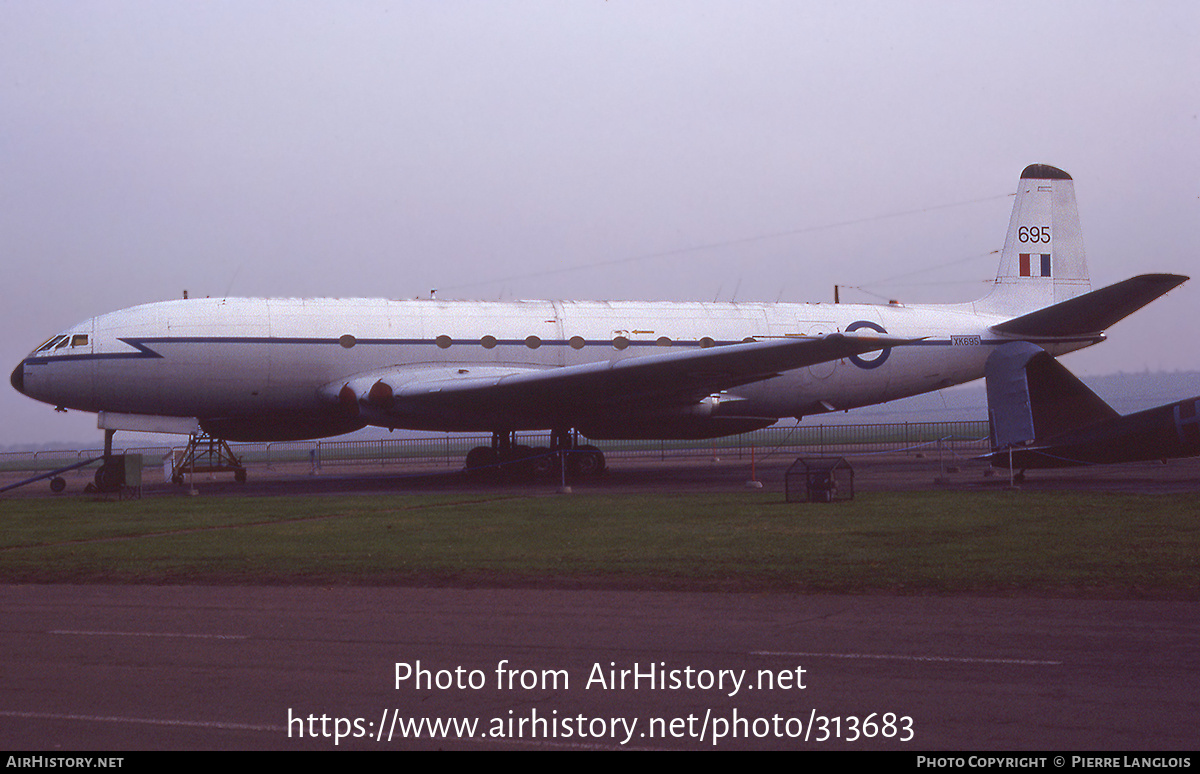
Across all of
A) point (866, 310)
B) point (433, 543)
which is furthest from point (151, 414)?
point (866, 310)

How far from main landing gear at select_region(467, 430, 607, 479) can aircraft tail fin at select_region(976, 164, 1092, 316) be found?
1267cm

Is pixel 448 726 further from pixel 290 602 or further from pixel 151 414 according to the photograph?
pixel 151 414

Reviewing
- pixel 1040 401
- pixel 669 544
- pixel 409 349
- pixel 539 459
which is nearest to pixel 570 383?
pixel 539 459

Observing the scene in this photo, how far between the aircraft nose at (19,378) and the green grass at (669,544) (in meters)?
5.43

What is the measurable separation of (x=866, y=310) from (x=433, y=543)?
18.6 m

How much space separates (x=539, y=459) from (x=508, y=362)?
2.53 meters

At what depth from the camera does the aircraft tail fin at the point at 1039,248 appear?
2912cm

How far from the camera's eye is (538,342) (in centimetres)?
2483

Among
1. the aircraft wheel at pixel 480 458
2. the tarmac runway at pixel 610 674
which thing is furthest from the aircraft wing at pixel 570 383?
the tarmac runway at pixel 610 674

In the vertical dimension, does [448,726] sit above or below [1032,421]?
below

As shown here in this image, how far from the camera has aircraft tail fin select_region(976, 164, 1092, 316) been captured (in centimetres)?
2912

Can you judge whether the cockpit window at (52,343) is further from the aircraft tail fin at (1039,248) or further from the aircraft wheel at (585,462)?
the aircraft tail fin at (1039,248)

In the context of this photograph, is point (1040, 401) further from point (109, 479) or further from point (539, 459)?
point (109, 479)

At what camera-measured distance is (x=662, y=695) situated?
5539mm
